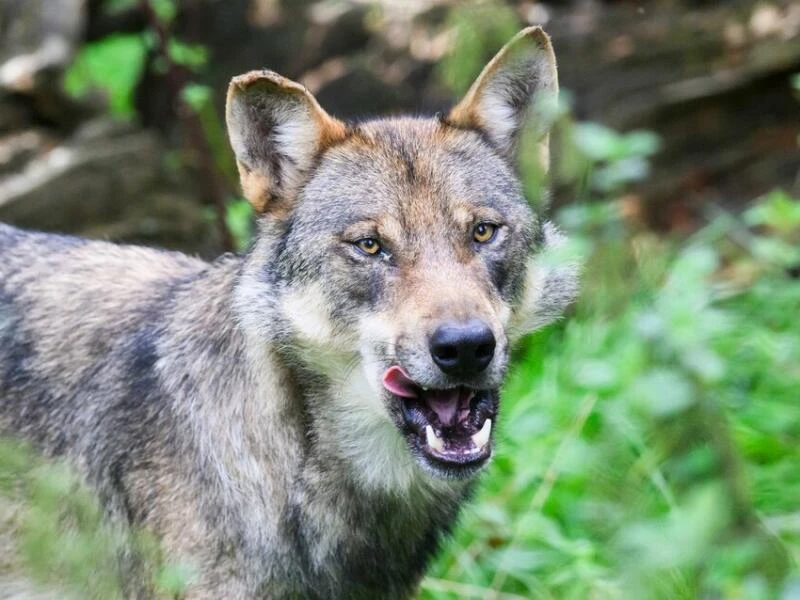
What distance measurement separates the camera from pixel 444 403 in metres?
3.61

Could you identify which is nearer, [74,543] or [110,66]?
[74,543]

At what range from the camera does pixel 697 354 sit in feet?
6.25

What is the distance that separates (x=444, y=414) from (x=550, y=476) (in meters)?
1.73

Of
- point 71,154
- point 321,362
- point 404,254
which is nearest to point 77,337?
point 321,362

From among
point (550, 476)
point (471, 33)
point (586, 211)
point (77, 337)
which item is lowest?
point (550, 476)

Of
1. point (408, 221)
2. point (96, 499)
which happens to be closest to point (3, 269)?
point (96, 499)

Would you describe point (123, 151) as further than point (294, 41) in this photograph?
No

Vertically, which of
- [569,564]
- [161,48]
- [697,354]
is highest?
[161,48]

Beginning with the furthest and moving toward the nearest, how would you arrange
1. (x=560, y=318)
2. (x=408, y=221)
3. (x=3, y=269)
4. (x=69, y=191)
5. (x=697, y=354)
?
(x=69, y=191) → (x=3, y=269) → (x=560, y=318) → (x=408, y=221) → (x=697, y=354)

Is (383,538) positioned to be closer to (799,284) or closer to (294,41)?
(799,284)

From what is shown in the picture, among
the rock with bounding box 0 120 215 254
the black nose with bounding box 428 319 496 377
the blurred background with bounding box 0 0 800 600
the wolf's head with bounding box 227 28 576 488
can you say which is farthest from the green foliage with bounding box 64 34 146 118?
the black nose with bounding box 428 319 496 377

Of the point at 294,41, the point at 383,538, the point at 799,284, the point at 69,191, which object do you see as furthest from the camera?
the point at 294,41

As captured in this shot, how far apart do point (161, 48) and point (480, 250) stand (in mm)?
3659

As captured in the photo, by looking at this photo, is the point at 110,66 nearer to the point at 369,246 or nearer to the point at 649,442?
the point at 369,246
